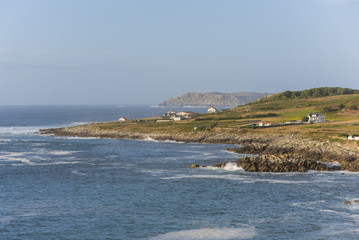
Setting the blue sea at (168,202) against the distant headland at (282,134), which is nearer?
the blue sea at (168,202)

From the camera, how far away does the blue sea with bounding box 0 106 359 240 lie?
38.8 meters

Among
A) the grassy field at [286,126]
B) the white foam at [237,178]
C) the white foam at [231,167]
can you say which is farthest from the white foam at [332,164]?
the grassy field at [286,126]

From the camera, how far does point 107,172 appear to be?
70.9 metres

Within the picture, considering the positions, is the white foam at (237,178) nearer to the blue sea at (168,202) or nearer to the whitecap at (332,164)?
the blue sea at (168,202)

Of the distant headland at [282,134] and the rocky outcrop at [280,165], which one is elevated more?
the distant headland at [282,134]

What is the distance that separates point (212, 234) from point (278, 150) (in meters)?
56.2

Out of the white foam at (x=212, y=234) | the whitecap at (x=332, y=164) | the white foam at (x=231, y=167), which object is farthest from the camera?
the whitecap at (x=332, y=164)

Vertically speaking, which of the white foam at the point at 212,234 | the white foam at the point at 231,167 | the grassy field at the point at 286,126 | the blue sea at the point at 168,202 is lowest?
the white foam at the point at 212,234

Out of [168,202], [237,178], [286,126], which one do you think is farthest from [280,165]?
[286,126]

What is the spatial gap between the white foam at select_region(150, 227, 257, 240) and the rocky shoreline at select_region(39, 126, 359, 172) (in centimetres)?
3172

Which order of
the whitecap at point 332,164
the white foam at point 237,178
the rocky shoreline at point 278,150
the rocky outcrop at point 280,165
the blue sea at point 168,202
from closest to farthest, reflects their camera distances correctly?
the blue sea at point 168,202
the white foam at point 237,178
the rocky outcrop at point 280,165
the rocky shoreline at point 278,150
the whitecap at point 332,164

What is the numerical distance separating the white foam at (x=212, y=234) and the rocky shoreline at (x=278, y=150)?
31.7m

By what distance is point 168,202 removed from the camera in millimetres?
49594

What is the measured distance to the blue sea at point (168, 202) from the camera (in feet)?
127
